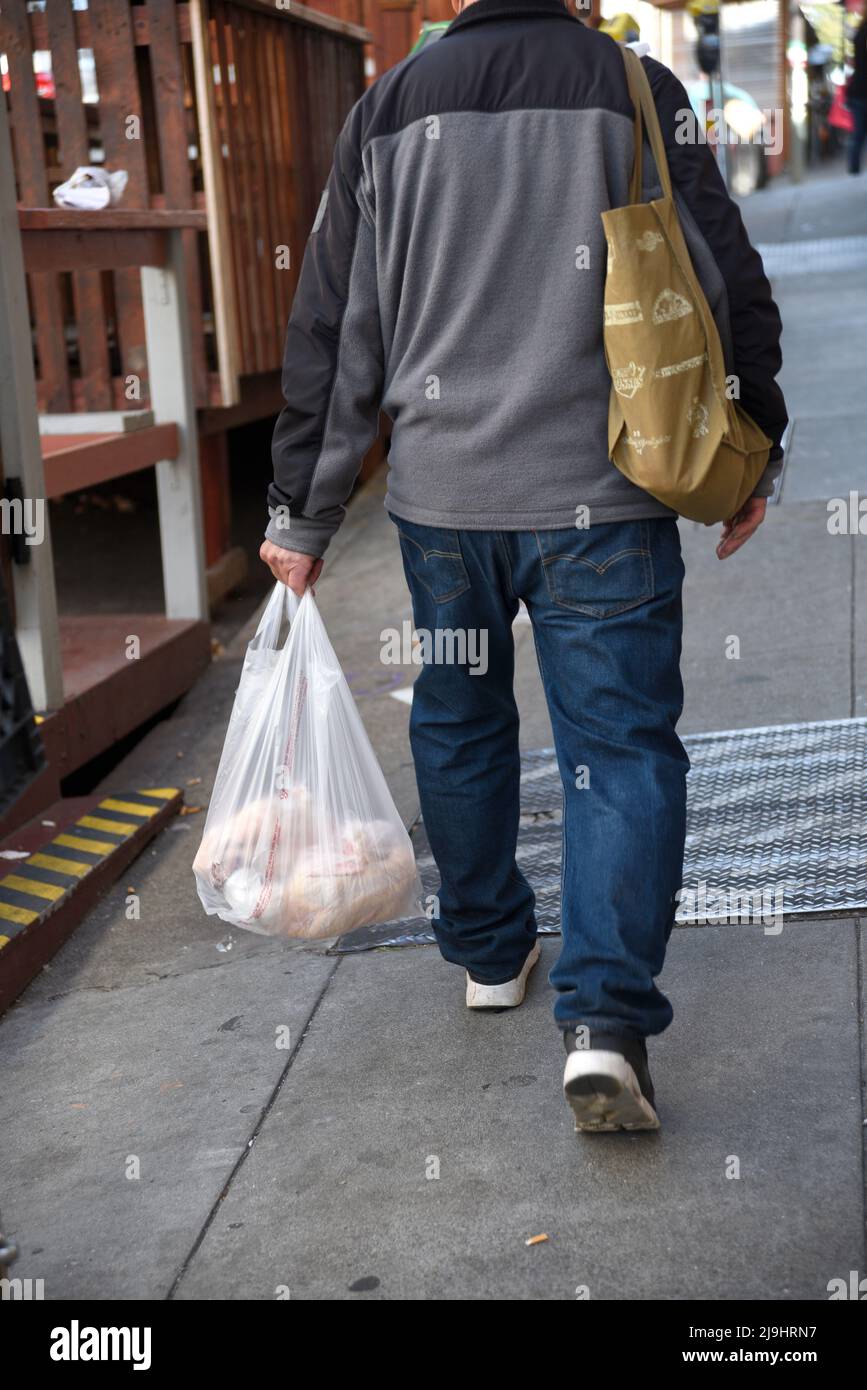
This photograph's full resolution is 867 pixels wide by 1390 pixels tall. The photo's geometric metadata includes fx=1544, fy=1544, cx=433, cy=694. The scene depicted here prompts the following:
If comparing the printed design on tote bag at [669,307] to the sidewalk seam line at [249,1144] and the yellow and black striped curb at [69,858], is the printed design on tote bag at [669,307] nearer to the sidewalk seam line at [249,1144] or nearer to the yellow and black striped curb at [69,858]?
the sidewalk seam line at [249,1144]

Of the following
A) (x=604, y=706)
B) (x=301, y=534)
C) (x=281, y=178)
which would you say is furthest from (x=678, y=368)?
(x=281, y=178)

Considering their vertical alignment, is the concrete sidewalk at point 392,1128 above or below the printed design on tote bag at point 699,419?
below

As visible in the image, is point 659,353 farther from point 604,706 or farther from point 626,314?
point 604,706

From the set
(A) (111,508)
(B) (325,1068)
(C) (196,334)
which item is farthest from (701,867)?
(A) (111,508)

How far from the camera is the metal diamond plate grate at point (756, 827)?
11.0ft

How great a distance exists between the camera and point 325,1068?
9.58ft

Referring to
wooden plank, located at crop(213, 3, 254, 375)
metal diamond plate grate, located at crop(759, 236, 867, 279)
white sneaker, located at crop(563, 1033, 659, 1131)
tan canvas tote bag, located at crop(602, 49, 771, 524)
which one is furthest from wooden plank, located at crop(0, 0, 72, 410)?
metal diamond plate grate, located at crop(759, 236, 867, 279)

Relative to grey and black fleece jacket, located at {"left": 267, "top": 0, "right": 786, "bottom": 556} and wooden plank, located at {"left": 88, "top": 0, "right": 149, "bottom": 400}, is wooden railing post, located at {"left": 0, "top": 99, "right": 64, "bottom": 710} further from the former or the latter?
wooden plank, located at {"left": 88, "top": 0, "right": 149, "bottom": 400}

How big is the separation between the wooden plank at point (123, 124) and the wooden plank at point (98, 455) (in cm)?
95

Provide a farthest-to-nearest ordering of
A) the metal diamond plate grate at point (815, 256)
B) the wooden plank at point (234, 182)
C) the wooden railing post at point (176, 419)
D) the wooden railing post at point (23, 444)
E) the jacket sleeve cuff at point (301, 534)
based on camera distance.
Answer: the metal diamond plate grate at point (815, 256)
the wooden plank at point (234, 182)
the wooden railing post at point (176, 419)
the wooden railing post at point (23, 444)
the jacket sleeve cuff at point (301, 534)

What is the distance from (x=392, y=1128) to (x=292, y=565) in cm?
100

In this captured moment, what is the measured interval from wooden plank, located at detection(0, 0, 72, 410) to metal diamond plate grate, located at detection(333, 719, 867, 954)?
2.96 meters

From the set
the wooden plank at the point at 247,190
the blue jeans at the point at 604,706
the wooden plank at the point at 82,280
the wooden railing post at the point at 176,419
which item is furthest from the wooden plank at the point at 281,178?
the blue jeans at the point at 604,706

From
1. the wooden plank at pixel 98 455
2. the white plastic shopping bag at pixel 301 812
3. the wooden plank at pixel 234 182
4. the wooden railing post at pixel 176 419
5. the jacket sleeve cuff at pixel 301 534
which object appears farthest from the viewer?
the wooden plank at pixel 234 182
